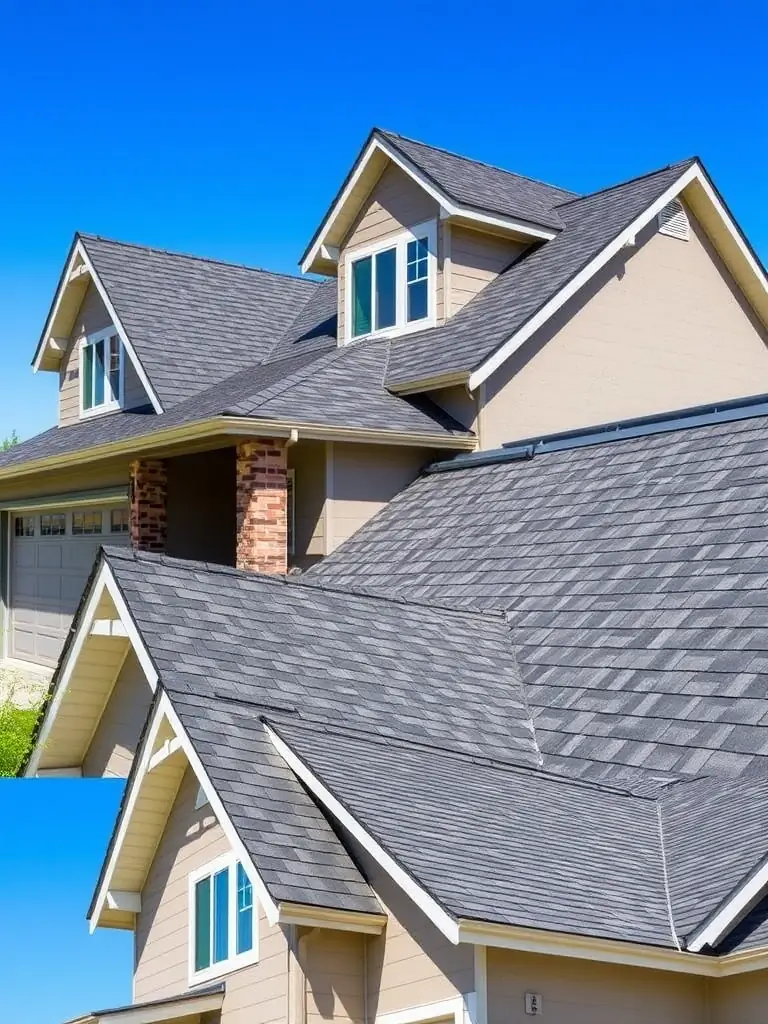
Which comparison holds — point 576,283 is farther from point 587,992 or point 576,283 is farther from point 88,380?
point 587,992

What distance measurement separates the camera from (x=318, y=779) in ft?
31.0

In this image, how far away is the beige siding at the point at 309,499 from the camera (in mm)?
19859

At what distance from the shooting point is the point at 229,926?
1052 cm

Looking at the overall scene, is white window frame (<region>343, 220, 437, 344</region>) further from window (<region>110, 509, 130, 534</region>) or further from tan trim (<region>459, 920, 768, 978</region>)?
tan trim (<region>459, 920, 768, 978</region>)

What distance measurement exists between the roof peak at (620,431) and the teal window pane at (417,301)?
3.13 m

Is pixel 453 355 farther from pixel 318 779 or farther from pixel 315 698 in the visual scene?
pixel 318 779

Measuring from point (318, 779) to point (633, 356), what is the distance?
14556 millimetres

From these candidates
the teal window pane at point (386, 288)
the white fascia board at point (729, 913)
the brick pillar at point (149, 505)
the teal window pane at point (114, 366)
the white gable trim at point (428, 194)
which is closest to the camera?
the white fascia board at point (729, 913)

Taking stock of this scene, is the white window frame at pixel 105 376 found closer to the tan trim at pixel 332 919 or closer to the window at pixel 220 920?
the window at pixel 220 920

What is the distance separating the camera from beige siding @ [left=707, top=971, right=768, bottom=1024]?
832cm

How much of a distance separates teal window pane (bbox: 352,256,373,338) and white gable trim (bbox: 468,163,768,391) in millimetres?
3497

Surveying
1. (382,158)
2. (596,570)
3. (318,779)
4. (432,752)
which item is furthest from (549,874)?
(382,158)

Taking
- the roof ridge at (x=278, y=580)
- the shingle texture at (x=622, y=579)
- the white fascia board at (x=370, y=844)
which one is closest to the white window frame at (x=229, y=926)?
the white fascia board at (x=370, y=844)

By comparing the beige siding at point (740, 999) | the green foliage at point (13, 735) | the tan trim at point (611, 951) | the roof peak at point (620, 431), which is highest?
the roof peak at point (620, 431)
